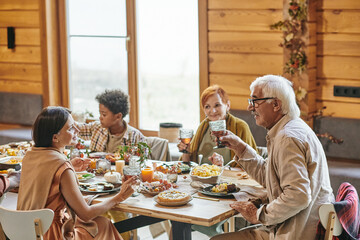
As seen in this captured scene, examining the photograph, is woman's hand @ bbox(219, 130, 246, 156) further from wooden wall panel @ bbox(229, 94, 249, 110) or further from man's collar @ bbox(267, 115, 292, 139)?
wooden wall panel @ bbox(229, 94, 249, 110)

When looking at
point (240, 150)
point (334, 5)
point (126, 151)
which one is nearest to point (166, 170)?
point (126, 151)

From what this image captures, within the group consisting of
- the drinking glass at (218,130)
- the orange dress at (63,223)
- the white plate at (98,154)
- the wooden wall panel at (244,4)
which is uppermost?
the wooden wall panel at (244,4)

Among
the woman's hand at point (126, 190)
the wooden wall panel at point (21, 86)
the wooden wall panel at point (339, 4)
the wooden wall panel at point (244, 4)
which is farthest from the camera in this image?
the wooden wall panel at point (21, 86)

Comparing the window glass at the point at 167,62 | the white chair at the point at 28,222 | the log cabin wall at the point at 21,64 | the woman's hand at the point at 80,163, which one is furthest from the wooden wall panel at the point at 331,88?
the log cabin wall at the point at 21,64

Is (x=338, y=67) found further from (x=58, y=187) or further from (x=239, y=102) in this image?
(x=58, y=187)

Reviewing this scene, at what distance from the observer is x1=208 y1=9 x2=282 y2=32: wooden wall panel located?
4.85m

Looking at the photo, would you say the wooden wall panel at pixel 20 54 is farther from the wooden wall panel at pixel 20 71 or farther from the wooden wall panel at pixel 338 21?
the wooden wall panel at pixel 338 21

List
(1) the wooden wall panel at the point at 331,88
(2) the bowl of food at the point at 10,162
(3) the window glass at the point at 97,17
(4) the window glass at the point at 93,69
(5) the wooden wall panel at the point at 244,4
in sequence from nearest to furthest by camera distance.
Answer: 1. (2) the bowl of food at the point at 10,162
2. (1) the wooden wall panel at the point at 331,88
3. (5) the wooden wall panel at the point at 244,4
4. (3) the window glass at the point at 97,17
5. (4) the window glass at the point at 93,69

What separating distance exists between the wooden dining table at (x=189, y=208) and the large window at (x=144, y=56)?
Answer: 2.48 meters

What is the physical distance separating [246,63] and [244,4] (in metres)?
0.52

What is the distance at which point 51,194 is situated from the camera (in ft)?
9.00

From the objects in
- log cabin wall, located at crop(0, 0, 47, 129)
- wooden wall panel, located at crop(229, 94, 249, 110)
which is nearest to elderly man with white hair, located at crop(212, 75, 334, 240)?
wooden wall panel, located at crop(229, 94, 249, 110)

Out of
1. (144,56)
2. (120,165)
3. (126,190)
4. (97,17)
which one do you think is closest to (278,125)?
(126,190)

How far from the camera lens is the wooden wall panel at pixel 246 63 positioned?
4883 mm
